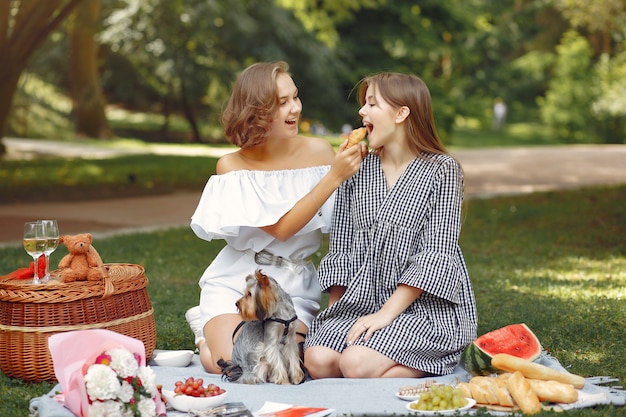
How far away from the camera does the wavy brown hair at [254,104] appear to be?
16.0 feet

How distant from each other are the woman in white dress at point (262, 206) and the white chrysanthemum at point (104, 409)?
1.02 meters

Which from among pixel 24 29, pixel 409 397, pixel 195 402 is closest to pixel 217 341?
pixel 195 402

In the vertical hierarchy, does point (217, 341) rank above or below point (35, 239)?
below

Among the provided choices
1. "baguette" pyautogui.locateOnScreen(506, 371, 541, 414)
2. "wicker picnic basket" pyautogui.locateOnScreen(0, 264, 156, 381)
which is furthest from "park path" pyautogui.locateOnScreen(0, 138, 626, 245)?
"baguette" pyautogui.locateOnScreen(506, 371, 541, 414)

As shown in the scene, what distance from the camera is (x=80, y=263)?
15.8ft

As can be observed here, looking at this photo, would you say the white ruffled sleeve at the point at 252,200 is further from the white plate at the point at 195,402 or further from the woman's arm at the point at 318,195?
the white plate at the point at 195,402

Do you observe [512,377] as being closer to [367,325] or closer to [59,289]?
[367,325]

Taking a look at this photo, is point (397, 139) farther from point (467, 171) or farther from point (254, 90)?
point (467, 171)

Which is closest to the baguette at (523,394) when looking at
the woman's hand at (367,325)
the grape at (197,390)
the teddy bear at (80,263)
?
the woman's hand at (367,325)

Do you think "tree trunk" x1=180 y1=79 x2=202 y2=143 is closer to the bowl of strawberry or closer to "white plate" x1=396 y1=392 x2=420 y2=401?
the bowl of strawberry

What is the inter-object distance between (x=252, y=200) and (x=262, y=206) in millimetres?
77

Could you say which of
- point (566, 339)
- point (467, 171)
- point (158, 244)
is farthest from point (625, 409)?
point (467, 171)

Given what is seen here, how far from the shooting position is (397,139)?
15.8ft

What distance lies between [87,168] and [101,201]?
14.7 ft
